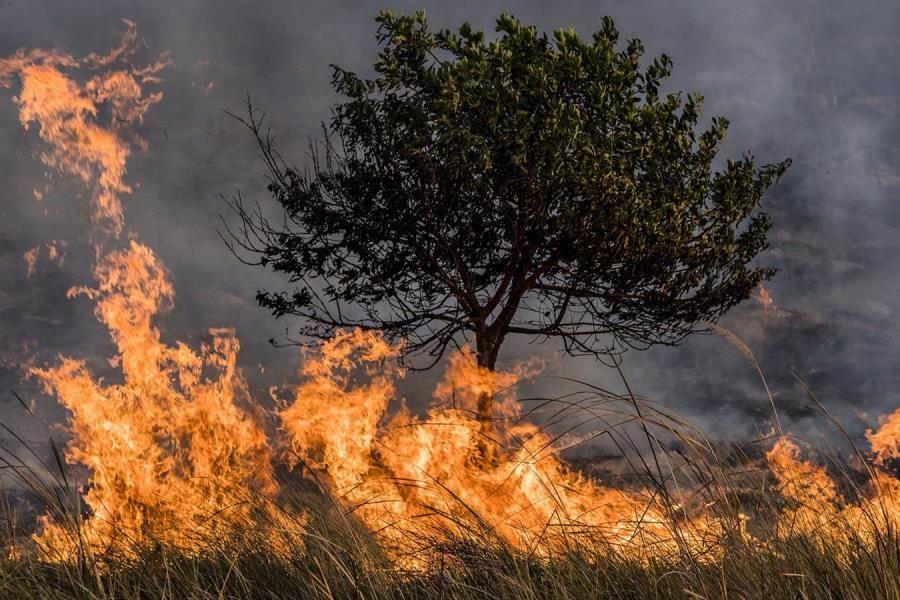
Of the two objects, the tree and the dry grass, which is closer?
the dry grass

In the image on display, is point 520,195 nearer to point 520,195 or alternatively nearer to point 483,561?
point 520,195

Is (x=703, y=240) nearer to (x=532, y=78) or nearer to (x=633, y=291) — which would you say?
(x=633, y=291)

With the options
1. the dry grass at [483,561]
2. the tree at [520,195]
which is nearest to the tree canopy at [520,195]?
the tree at [520,195]

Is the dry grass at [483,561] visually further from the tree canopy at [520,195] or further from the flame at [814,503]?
the tree canopy at [520,195]

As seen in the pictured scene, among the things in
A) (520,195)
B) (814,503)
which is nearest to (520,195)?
(520,195)

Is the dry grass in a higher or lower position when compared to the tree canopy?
lower

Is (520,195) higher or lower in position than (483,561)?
higher

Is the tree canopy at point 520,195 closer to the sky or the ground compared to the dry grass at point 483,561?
closer to the sky

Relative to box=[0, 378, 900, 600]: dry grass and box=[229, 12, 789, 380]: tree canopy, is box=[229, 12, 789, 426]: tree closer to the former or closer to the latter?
box=[229, 12, 789, 380]: tree canopy

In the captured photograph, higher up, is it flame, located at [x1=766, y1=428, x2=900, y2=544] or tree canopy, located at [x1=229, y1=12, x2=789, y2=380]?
tree canopy, located at [x1=229, y1=12, x2=789, y2=380]

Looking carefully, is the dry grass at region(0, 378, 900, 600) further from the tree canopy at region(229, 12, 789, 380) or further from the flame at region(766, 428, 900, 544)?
the tree canopy at region(229, 12, 789, 380)

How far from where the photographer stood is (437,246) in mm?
15297

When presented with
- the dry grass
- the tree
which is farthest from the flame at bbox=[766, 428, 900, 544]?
the tree

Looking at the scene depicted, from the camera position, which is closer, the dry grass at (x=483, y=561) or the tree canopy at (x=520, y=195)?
the dry grass at (x=483, y=561)
